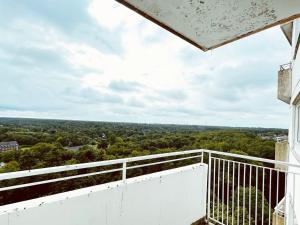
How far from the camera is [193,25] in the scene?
1.10 metres

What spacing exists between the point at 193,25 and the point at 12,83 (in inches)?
674

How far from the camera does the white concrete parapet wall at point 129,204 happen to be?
64.7 inches

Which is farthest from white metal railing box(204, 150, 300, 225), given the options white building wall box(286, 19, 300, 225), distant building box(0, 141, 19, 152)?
distant building box(0, 141, 19, 152)

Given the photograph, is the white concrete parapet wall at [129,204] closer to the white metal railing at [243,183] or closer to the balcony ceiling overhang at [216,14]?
the white metal railing at [243,183]

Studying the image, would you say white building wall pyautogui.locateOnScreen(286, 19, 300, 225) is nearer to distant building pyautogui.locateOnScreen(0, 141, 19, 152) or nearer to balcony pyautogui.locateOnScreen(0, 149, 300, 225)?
balcony pyautogui.locateOnScreen(0, 149, 300, 225)

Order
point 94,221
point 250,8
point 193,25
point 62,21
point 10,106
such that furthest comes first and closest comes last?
point 10,106
point 62,21
point 94,221
point 193,25
point 250,8

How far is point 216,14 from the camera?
99 centimetres

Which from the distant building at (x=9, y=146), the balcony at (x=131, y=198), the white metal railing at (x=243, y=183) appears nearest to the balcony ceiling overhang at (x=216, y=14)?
the balcony at (x=131, y=198)

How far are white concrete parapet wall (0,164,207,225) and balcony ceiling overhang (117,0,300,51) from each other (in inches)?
62.9

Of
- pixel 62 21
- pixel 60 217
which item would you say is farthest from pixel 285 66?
pixel 62 21

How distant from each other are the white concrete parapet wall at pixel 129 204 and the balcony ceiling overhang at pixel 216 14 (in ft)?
5.24

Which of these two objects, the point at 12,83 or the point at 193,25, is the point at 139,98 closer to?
the point at 12,83

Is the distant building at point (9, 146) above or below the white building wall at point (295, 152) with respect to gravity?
below

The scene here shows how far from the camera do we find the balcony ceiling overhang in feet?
2.95
